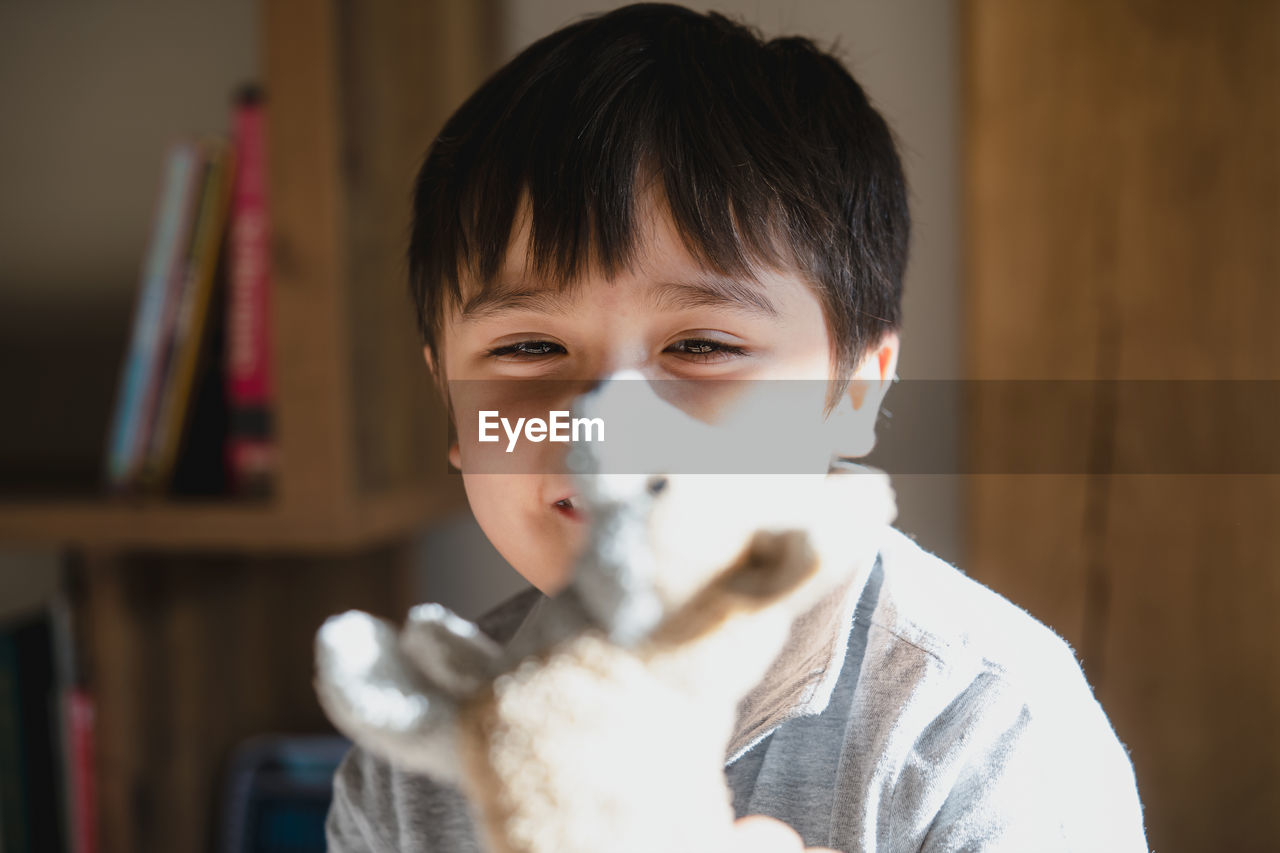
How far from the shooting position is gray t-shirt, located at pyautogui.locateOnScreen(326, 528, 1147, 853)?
51cm

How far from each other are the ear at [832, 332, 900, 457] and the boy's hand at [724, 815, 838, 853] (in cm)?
29

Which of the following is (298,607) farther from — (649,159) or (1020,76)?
(1020,76)

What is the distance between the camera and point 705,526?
0.95 feet

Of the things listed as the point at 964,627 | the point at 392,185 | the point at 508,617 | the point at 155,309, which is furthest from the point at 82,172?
the point at 964,627

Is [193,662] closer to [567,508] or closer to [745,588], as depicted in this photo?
A: [567,508]

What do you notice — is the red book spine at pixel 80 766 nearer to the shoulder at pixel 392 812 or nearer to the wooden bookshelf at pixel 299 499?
the wooden bookshelf at pixel 299 499

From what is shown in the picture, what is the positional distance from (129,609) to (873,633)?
0.73 metres

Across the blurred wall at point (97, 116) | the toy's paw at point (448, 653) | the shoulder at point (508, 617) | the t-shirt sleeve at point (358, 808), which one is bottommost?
the t-shirt sleeve at point (358, 808)

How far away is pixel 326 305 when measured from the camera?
0.86 meters

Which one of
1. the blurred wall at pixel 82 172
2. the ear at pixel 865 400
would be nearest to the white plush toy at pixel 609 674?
the ear at pixel 865 400

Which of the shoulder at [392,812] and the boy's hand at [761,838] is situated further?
the shoulder at [392,812]

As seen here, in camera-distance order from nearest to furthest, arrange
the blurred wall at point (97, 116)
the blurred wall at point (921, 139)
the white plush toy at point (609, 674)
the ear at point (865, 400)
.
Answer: the white plush toy at point (609, 674) → the ear at point (865, 400) → the blurred wall at point (921, 139) → the blurred wall at point (97, 116)

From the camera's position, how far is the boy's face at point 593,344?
51cm

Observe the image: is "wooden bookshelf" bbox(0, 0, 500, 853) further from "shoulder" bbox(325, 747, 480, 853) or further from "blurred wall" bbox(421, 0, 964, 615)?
"blurred wall" bbox(421, 0, 964, 615)
